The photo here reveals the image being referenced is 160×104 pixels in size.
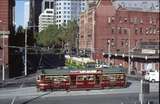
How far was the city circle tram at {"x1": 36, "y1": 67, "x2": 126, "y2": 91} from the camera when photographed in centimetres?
5828

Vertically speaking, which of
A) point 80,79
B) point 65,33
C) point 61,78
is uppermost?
point 65,33

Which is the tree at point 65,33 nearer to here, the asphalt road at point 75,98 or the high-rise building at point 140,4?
the high-rise building at point 140,4

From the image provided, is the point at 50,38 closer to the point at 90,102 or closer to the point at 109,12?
the point at 109,12

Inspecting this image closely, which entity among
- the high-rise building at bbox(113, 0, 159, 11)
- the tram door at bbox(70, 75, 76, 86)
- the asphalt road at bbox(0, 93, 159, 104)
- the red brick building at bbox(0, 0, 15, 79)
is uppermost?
the high-rise building at bbox(113, 0, 159, 11)

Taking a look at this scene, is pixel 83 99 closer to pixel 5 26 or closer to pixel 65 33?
pixel 5 26

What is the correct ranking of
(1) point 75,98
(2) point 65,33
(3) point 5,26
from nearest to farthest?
(1) point 75,98
(3) point 5,26
(2) point 65,33

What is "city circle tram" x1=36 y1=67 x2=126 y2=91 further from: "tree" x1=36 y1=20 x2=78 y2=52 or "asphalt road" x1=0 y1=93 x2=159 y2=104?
"tree" x1=36 y1=20 x2=78 y2=52

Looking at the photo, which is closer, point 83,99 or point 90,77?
point 83,99

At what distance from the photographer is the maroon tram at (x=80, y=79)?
191 ft

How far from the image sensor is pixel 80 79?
5969 centimetres

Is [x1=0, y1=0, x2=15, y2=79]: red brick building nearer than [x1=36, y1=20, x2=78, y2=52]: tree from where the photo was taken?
Yes

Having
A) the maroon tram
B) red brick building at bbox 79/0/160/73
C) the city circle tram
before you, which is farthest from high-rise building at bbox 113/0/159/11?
the maroon tram

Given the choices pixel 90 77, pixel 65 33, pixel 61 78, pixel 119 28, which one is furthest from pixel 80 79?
pixel 65 33

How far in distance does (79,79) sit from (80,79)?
0.12m
